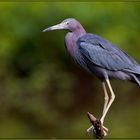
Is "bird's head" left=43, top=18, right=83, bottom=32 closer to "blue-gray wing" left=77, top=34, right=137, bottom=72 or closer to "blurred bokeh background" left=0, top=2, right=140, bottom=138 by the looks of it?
"blue-gray wing" left=77, top=34, right=137, bottom=72

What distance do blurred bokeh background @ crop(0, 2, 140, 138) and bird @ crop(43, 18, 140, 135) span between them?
552cm

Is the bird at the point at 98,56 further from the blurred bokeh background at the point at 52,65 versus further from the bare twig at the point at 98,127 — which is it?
the blurred bokeh background at the point at 52,65

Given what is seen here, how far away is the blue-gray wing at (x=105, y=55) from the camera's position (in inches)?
170

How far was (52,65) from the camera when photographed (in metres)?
10.7

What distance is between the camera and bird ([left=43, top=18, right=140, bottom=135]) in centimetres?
414

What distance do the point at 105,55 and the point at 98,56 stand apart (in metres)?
0.10

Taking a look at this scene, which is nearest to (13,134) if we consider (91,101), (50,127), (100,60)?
(50,127)

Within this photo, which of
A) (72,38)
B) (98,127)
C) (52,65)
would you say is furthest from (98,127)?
(52,65)

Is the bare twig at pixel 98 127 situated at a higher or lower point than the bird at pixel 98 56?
lower

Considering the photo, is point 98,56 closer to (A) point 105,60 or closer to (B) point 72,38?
(A) point 105,60

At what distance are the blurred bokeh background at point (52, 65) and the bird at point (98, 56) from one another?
5516 millimetres

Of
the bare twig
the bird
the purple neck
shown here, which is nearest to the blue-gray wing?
the bird

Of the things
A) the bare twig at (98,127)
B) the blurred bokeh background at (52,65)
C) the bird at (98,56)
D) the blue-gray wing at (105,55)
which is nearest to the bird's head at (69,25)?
the bird at (98,56)

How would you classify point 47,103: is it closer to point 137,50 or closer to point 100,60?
point 137,50
